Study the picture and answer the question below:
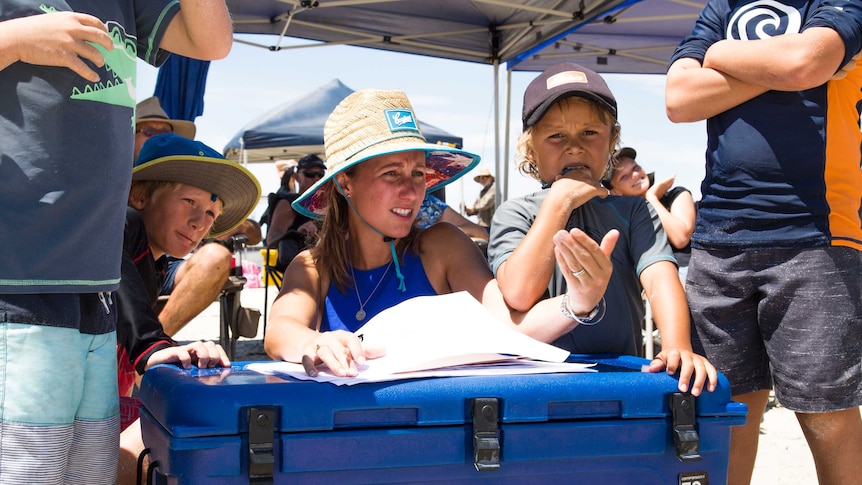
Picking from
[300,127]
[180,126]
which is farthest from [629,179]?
[300,127]

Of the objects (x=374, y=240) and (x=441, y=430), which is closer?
(x=441, y=430)

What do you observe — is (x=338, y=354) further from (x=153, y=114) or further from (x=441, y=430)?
(x=153, y=114)

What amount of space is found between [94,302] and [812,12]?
1.68 m

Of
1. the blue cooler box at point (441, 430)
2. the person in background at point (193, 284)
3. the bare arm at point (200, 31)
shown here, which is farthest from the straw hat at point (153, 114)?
the blue cooler box at point (441, 430)

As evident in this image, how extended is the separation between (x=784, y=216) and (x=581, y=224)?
1.54 ft

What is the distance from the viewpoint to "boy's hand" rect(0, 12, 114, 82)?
109 cm

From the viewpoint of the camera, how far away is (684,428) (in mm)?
1104

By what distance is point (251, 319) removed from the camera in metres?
4.11

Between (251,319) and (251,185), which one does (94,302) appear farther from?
(251,319)

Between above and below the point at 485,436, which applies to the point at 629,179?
above

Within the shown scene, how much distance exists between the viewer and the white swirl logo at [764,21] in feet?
5.84

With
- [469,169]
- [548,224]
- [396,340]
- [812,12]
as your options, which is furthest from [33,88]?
[812,12]

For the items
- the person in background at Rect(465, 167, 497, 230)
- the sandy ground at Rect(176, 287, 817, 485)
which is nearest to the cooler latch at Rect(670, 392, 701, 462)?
the sandy ground at Rect(176, 287, 817, 485)

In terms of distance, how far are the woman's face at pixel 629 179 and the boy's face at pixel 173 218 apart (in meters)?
3.14
